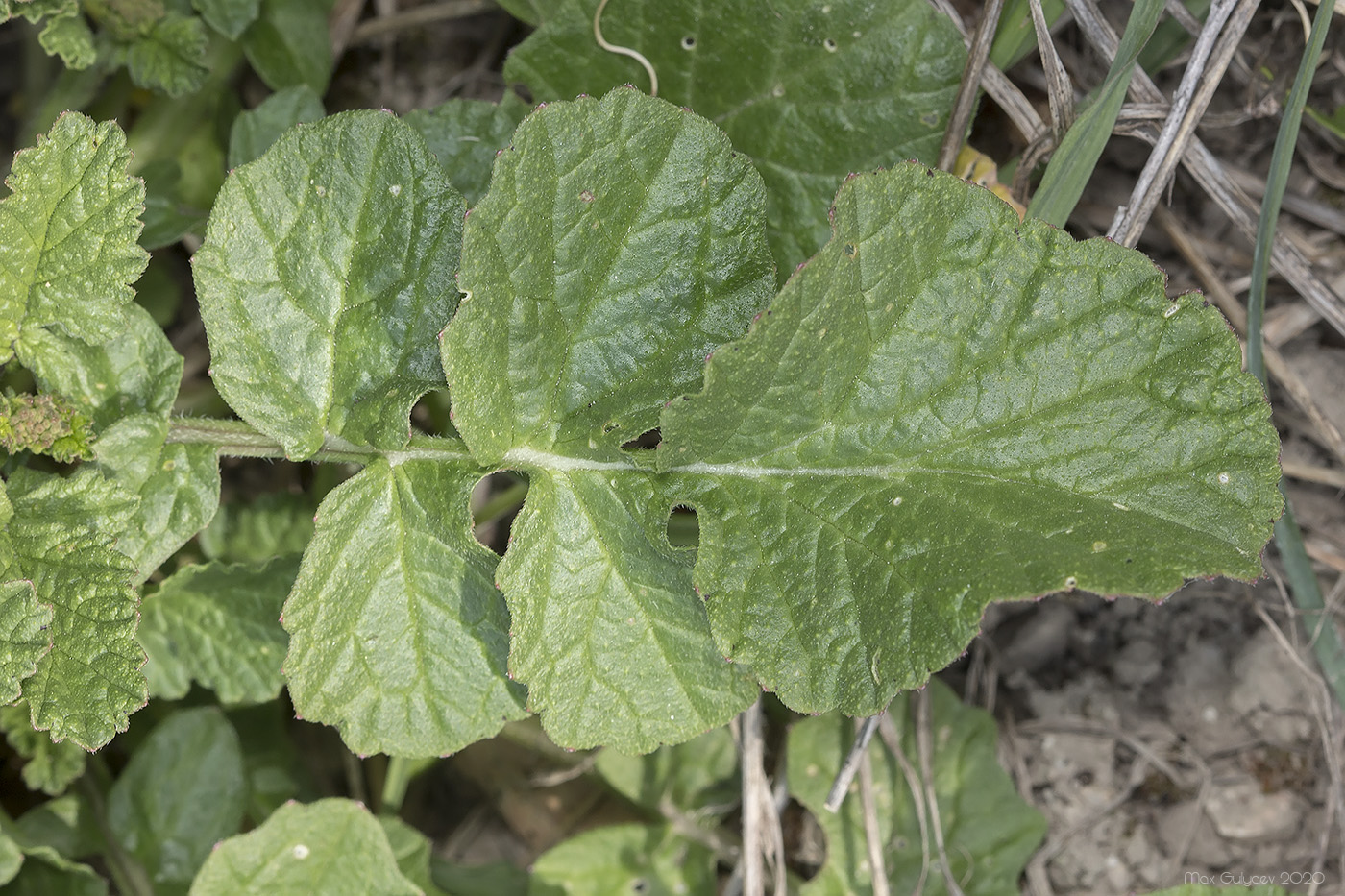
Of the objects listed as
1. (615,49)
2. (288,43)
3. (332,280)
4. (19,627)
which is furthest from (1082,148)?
(19,627)

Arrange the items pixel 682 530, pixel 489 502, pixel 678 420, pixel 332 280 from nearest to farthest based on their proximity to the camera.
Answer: pixel 678 420, pixel 332 280, pixel 682 530, pixel 489 502

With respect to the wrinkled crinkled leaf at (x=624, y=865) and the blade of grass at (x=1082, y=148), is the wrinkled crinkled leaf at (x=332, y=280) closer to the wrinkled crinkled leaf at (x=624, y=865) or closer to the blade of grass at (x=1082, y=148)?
the blade of grass at (x=1082, y=148)

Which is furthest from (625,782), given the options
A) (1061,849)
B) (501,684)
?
(1061,849)

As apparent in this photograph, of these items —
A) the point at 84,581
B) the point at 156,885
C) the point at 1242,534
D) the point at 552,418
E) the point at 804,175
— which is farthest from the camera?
the point at 156,885

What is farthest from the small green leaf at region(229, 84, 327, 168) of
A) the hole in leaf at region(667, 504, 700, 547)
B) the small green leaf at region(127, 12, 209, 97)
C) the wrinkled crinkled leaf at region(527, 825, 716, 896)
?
the wrinkled crinkled leaf at region(527, 825, 716, 896)

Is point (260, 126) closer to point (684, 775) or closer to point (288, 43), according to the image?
point (288, 43)

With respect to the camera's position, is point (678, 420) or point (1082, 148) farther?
point (1082, 148)

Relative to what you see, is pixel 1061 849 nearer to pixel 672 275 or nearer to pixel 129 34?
pixel 672 275
